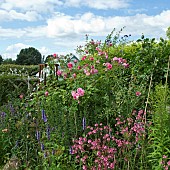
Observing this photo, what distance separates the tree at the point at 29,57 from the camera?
106ft

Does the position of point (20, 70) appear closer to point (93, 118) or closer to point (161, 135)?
point (93, 118)

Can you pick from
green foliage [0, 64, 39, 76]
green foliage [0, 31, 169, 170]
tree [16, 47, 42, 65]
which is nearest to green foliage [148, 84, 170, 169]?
green foliage [0, 31, 169, 170]

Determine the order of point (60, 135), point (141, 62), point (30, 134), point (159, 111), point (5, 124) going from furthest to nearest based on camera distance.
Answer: point (141, 62), point (5, 124), point (30, 134), point (60, 135), point (159, 111)

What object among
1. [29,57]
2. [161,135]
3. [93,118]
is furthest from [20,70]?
[29,57]

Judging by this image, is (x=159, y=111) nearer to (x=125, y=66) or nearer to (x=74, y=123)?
(x=74, y=123)

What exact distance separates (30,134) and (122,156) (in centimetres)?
156

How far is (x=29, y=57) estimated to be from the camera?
32.8m

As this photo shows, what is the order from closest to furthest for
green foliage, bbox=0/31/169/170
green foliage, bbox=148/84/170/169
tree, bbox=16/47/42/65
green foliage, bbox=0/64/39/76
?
green foliage, bbox=148/84/170/169
green foliage, bbox=0/31/169/170
green foliage, bbox=0/64/39/76
tree, bbox=16/47/42/65

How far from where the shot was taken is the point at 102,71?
19.0 ft

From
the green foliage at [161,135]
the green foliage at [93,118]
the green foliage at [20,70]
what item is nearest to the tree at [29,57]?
the green foliage at [20,70]

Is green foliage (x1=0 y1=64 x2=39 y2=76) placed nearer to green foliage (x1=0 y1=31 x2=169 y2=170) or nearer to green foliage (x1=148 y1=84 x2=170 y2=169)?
green foliage (x1=0 y1=31 x2=169 y2=170)

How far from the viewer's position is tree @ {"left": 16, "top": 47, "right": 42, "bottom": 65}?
3231 cm

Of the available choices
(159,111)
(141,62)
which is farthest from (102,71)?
(159,111)

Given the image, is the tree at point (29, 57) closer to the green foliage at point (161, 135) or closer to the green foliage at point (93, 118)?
the green foliage at point (93, 118)
